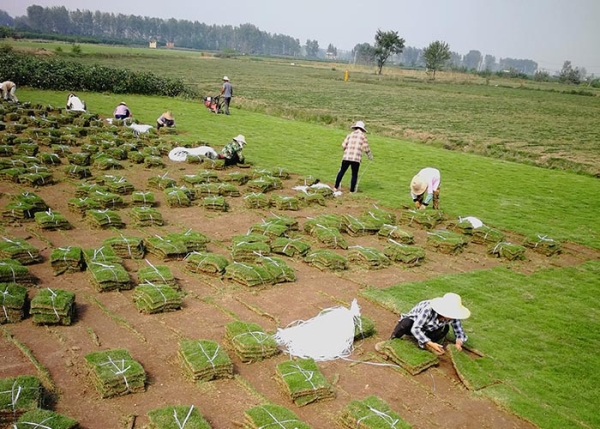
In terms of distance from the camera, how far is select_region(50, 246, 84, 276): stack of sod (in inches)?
379

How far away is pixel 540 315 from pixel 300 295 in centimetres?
487

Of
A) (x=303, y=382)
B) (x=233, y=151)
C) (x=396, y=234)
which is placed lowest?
(x=303, y=382)

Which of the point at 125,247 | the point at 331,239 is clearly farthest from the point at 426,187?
the point at 125,247

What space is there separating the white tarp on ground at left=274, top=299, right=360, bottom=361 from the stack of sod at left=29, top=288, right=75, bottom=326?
342 centimetres

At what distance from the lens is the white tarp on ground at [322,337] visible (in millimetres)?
7844

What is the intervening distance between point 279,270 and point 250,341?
9.14ft

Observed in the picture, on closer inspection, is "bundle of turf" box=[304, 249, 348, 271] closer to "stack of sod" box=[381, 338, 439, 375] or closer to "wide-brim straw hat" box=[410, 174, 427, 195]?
"stack of sod" box=[381, 338, 439, 375]

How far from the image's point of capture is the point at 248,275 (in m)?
9.85

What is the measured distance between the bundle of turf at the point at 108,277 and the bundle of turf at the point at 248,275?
6.46 feet

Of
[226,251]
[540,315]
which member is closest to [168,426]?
[226,251]

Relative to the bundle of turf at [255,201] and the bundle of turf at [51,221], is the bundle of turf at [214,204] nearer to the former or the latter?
the bundle of turf at [255,201]

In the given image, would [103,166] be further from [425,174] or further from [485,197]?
[485,197]

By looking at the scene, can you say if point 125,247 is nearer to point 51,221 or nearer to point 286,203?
point 51,221

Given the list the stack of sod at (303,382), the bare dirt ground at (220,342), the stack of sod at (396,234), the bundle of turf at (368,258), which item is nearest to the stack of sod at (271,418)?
the bare dirt ground at (220,342)
